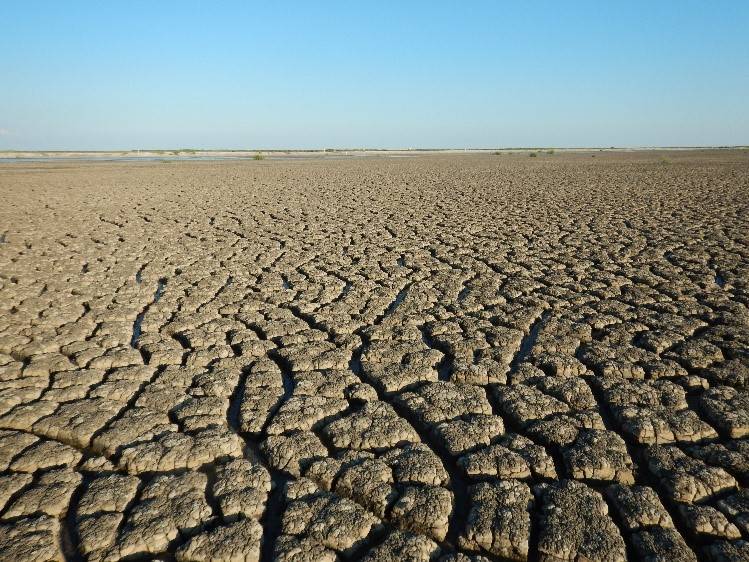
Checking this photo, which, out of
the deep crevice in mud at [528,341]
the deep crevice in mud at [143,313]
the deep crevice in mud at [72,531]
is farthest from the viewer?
the deep crevice in mud at [143,313]

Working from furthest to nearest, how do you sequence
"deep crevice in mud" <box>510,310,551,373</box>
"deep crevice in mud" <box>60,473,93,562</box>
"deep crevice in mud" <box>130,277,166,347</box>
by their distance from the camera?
"deep crevice in mud" <box>130,277,166,347</box>
"deep crevice in mud" <box>510,310,551,373</box>
"deep crevice in mud" <box>60,473,93,562</box>

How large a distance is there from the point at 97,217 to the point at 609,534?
29.6 ft

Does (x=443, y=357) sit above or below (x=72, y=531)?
below

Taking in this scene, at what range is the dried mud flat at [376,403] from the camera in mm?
1854

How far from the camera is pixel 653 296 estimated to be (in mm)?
4320

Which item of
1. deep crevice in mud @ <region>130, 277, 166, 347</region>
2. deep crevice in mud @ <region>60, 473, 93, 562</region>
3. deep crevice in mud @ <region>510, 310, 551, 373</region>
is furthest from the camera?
deep crevice in mud @ <region>130, 277, 166, 347</region>

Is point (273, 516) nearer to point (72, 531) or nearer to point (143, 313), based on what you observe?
point (72, 531)

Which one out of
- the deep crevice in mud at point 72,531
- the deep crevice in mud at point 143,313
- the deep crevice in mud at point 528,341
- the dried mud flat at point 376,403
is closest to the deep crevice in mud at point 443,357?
the dried mud flat at point 376,403

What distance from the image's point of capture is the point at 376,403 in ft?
8.88

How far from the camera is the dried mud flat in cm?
185

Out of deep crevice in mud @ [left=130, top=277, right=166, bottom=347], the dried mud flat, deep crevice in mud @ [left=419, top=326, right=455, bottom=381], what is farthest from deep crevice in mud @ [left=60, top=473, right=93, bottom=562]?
deep crevice in mud @ [left=419, top=326, right=455, bottom=381]

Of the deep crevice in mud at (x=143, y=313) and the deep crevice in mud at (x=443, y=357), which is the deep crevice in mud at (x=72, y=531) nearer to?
the deep crevice in mud at (x=143, y=313)

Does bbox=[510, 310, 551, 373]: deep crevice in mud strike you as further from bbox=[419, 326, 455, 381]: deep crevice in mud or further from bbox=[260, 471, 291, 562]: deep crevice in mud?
bbox=[260, 471, 291, 562]: deep crevice in mud

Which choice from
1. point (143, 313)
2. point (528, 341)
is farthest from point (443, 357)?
point (143, 313)
